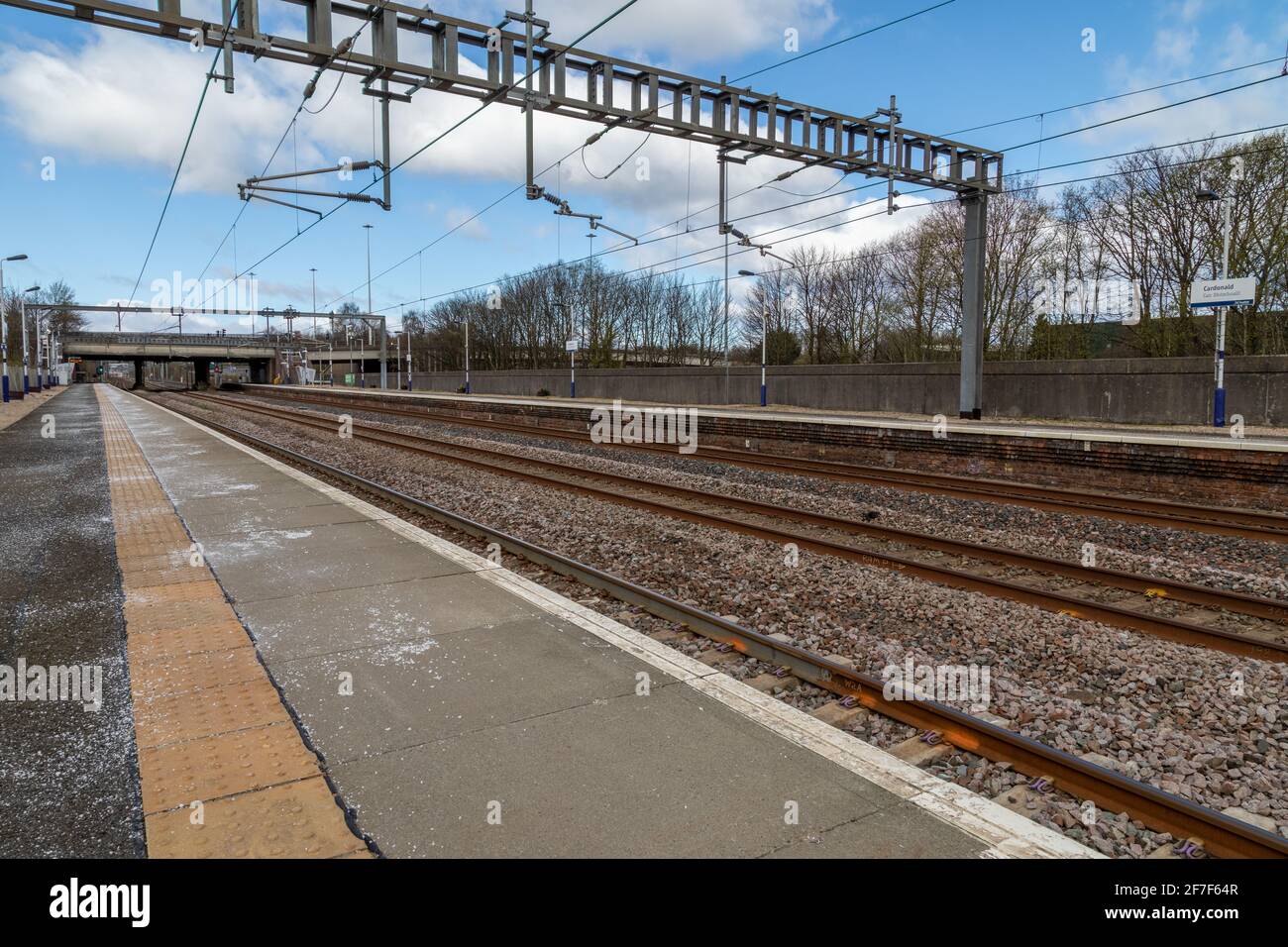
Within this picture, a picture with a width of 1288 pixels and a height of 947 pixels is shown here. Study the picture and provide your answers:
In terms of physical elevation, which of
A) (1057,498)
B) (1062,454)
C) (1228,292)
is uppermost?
(1228,292)

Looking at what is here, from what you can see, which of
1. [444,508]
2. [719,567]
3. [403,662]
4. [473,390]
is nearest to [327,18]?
[444,508]

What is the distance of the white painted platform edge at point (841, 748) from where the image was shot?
3154mm

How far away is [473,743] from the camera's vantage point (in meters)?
3.94

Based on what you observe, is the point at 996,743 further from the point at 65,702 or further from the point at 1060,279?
the point at 1060,279

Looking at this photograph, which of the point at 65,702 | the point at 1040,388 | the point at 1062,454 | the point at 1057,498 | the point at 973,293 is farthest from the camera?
the point at 1040,388

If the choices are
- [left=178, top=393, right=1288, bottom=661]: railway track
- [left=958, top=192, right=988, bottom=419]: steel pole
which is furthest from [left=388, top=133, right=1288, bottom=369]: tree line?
[left=178, top=393, right=1288, bottom=661]: railway track

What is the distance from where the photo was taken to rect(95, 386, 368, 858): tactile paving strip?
308 centimetres

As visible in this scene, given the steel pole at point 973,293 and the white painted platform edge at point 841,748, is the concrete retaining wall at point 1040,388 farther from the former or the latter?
the white painted platform edge at point 841,748

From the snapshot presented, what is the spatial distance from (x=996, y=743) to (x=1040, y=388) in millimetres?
25688

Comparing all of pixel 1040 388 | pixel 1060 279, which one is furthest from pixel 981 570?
pixel 1060 279

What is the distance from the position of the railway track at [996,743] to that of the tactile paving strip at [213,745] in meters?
2.93

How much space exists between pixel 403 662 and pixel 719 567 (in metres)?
3.97

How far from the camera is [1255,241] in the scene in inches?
1068
